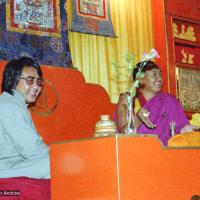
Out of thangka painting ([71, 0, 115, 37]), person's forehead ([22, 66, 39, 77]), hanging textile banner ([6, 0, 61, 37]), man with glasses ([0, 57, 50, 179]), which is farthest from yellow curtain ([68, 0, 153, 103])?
man with glasses ([0, 57, 50, 179])

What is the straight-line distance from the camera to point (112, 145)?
145 centimetres

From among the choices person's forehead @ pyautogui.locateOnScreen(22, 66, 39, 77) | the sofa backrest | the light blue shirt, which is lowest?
the light blue shirt

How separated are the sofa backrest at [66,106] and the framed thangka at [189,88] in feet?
3.55

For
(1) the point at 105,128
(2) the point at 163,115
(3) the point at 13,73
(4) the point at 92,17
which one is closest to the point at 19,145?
(1) the point at 105,128

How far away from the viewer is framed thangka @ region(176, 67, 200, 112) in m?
4.25

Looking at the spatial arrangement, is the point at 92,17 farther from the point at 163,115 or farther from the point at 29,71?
the point at 29,71

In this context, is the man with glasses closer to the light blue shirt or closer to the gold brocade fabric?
the light blue shirt

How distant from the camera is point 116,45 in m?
3.80

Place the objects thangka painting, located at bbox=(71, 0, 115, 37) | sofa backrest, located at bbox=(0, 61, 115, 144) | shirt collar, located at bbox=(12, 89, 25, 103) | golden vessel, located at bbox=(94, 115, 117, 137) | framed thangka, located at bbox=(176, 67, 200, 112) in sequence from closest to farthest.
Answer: golden vessel, located at bbox=(94, 115, 117, 137) < shirt collar, located at bbox=(12, 89, 25, 103) < sofa backrest, located at bbox=(0, 61, 115, 144) < thangka painting, located at bbox=(71, 0, 115, 37) < framed thangka, located at bbox=(176, 67, 200, 112)

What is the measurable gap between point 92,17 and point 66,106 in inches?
34.6

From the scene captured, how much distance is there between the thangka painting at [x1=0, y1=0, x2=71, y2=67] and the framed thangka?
4.38ft

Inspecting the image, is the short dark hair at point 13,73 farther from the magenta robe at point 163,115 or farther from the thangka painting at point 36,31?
the magenta robe at point 163,115

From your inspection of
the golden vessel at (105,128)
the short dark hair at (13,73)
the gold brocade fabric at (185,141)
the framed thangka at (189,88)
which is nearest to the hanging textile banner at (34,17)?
the short dark hair at (13,73)

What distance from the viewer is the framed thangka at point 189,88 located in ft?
14.0
